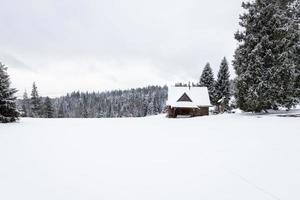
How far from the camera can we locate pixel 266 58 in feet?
62.7

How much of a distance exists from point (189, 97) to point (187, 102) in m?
1.18

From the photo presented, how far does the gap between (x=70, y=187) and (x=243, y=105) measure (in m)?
18.7

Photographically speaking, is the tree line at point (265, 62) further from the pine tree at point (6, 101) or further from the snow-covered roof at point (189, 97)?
the snow-covered roof at point (189, 97)

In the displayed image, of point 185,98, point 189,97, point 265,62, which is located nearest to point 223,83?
point 189,97

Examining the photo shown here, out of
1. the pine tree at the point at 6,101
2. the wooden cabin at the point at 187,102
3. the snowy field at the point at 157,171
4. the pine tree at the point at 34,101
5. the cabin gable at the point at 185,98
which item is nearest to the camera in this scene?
the snowy field at the point at 157,171

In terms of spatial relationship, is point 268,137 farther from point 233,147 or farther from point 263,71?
point 263,71

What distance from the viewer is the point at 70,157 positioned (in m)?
7.55

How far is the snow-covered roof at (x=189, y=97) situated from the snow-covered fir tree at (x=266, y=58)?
63.0 ft

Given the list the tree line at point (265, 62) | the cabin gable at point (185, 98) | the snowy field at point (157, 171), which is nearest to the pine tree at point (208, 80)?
the cabin gable at point (185, 98)

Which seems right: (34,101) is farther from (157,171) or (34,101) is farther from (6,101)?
(157,171)

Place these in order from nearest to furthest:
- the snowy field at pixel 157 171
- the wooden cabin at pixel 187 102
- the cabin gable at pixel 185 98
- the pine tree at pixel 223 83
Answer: the snowy field at pixel 157 171, the wooden cabin at pixel 187 102, the cabin gable at pixel 185 98, the pine tree at pixel 223 83

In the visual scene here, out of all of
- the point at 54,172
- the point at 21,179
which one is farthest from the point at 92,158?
the point at 21,179

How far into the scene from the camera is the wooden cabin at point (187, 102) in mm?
39781

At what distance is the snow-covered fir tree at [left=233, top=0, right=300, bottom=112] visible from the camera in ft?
60.7
